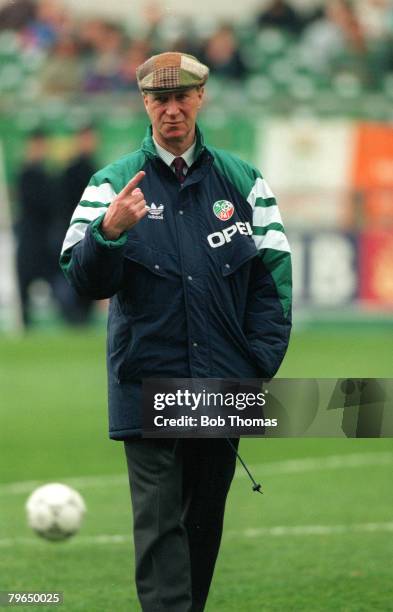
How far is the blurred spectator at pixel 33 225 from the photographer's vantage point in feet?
66.6

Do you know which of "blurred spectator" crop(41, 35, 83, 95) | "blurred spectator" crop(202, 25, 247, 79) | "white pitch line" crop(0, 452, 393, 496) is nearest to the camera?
"white pitch line" crop(0, 452, 393, 496)

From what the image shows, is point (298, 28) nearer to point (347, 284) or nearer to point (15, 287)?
point (347, 284)

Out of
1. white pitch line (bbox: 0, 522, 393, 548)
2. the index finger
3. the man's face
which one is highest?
the man's face

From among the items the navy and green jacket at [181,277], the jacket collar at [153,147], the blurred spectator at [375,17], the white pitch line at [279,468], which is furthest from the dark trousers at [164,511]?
the blurred spectator at [375,17]

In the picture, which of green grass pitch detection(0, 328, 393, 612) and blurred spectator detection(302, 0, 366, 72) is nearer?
green grass pitch detection(0, 328, 393, 612)

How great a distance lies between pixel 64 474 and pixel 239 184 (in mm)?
5584

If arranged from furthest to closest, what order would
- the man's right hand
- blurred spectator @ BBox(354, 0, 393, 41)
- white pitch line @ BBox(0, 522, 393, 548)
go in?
blurred spectator @ BBox(354, 0, 393, 41), white pitch line @ BBox(0, 522, 393, 548), the man's right hand

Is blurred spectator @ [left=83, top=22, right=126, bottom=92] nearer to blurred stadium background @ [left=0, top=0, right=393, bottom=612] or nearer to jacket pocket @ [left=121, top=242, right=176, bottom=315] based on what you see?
blurred stadium background @ [left=0, top=0, right=393, bottom=612]

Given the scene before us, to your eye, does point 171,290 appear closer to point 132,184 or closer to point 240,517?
point 132,184

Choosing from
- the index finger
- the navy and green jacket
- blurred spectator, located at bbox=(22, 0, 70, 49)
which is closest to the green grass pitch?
the navy and green jacket

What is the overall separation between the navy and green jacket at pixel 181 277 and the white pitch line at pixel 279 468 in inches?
186

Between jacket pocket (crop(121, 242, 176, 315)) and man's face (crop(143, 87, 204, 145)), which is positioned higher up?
man's face (crop(143, 87, 204, 145))

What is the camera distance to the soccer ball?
7727mm

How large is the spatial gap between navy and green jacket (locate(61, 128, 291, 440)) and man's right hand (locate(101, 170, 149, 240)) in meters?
0.16
